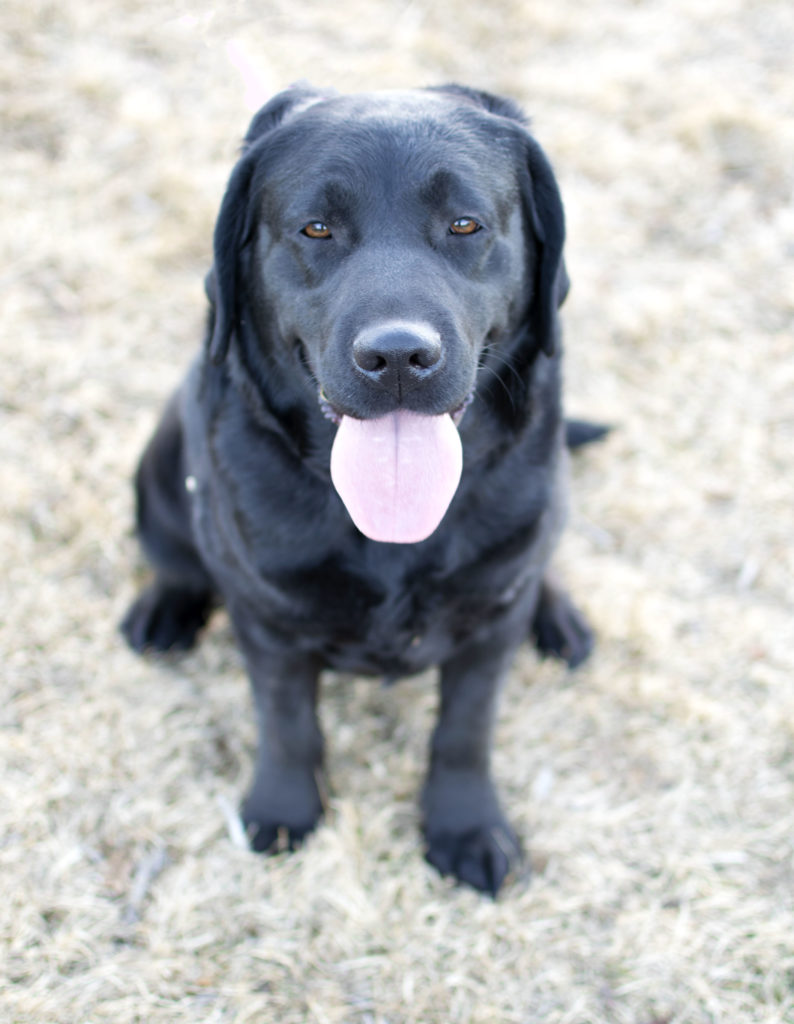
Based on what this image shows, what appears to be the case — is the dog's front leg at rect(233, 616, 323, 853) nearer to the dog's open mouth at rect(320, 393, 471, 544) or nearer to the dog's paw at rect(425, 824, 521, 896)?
the dog's paw at rect(425, 824, 521, 896)

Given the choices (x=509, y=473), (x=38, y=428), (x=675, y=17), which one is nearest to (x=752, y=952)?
(x=509, y=473)

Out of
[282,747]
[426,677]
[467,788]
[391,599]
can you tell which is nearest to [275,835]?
[282,747]

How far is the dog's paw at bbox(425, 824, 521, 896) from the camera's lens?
2.32m

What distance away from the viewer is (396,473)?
175 cm

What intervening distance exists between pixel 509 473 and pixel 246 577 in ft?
2.07

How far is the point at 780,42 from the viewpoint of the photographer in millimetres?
4875

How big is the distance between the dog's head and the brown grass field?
1.15m

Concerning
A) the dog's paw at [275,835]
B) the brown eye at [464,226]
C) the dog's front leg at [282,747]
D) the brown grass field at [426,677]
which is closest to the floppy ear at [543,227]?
the brown eye at [464,226]

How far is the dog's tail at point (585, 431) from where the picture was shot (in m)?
3.08

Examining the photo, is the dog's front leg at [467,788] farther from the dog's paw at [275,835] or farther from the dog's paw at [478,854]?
the dog's paw at [275,835]

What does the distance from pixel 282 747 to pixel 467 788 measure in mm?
492

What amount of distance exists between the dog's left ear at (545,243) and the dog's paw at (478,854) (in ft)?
4.10

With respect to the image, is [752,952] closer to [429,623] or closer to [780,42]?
[429,623]

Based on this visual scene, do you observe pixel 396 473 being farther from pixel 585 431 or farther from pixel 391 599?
pixel 585 431
